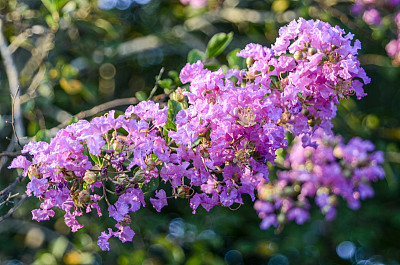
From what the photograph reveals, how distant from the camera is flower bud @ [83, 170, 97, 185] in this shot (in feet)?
3.16

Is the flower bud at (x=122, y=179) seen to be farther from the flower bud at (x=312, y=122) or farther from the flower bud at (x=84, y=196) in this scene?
the flower bud at (x=312, y=122)

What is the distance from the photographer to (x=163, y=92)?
3465 mm

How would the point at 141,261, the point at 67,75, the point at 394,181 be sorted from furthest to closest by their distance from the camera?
the point at 394,181, the point at 141,261, the point at 67,75

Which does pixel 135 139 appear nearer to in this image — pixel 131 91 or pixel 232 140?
pixel 232 140

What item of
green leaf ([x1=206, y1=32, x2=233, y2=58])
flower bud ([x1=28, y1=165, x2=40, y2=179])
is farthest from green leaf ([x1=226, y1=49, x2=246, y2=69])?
flower bud ([x1=28, y1=165, x2=40, y2=179])

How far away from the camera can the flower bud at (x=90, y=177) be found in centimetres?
96

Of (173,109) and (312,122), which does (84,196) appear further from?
(312,122)

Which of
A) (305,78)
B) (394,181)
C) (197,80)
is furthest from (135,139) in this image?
(394,181)

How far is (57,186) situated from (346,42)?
79 centimetres

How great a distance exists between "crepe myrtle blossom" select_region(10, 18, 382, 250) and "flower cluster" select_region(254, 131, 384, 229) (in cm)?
132

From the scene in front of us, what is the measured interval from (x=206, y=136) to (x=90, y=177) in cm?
28

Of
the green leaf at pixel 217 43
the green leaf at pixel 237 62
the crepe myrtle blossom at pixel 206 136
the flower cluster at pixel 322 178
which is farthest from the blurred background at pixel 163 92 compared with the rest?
the crepe myrtle blossom at pixel 206 136

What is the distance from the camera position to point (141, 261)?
9.20ft

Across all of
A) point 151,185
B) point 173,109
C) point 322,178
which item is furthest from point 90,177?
point 322,178
